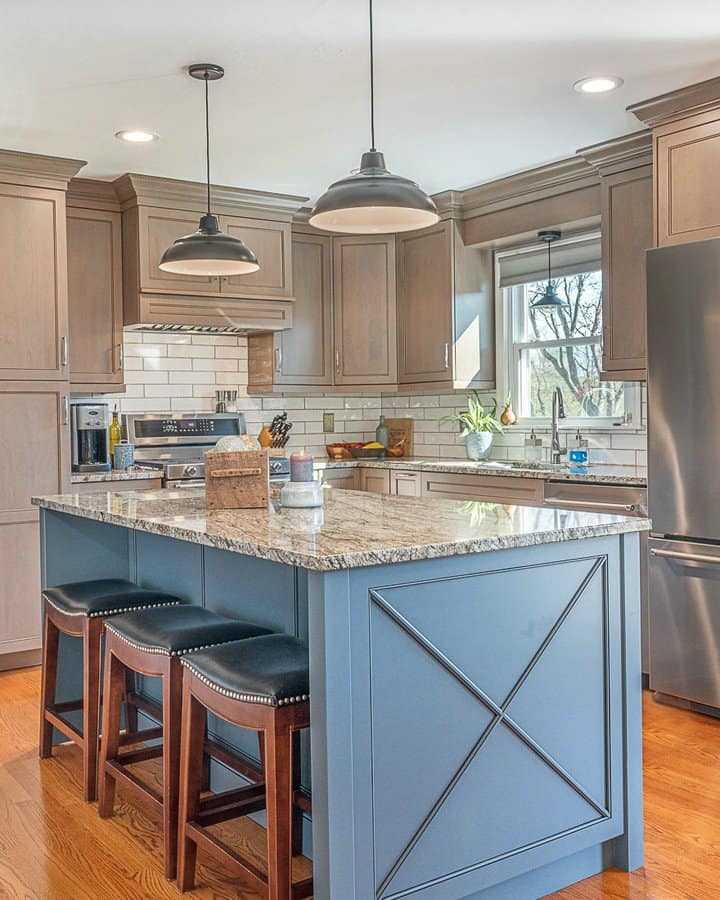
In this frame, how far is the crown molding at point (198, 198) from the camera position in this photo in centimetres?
499

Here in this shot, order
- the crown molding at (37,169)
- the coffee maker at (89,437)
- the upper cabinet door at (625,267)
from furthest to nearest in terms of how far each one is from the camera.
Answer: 1. the coffee maker at (89,437)
2. the crown molding at (37,169)
3. the upper cabinet door at (625,267)

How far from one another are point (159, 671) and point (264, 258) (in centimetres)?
345

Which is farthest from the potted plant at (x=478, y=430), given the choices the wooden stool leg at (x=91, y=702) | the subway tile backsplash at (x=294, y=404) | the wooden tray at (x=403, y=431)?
the wooden stool leg at (x=91, y=702)

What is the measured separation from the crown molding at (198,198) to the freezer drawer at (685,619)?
9.85ft

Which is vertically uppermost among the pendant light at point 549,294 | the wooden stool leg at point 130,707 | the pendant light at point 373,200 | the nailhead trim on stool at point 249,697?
the pendant light at point 549,294

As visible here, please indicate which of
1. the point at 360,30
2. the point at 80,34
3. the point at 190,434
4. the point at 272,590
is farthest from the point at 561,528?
the point at 190,434

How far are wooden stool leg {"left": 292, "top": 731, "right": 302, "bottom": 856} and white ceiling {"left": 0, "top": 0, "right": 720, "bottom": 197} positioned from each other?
2.27 meters

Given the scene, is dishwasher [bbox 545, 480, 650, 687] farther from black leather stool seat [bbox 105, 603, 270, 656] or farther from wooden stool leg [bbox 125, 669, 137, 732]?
wooden stool leg [bbox 125, 669, 137, 732]

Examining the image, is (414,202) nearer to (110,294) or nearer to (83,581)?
(83,581)

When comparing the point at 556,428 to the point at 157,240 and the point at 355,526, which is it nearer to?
the point at 157,240

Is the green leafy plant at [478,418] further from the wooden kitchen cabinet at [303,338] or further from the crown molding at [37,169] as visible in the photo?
the crown molding at [37,169]

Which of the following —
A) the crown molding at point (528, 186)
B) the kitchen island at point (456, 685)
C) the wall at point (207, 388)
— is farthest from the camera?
the wall at point (207, 388)

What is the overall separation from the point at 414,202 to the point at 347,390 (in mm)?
3496

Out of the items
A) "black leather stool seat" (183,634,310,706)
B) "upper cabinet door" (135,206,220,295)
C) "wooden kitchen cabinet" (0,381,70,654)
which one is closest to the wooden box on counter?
"black leather stool seat" (183,634,310,706)
